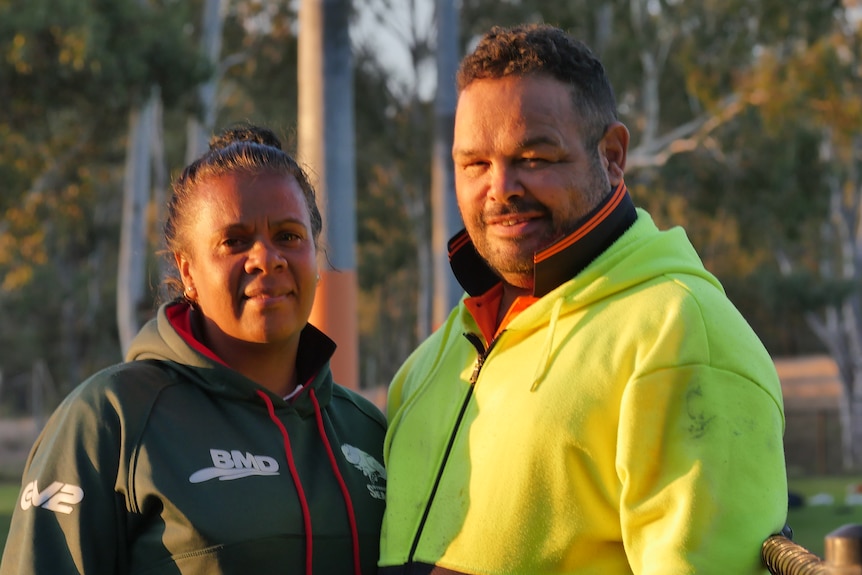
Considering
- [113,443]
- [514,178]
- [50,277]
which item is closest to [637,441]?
[514,178]

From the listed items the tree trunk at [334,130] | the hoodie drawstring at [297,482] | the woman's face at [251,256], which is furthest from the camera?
the tree trunk at [334,130]

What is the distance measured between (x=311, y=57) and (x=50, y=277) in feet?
87.7

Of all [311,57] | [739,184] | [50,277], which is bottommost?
[50,277]

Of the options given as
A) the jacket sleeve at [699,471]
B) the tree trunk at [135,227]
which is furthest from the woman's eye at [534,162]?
the tree trunk at [135,227]

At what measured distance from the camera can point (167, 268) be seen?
369 centimetres

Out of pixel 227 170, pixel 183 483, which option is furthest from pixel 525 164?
pixel 183 483

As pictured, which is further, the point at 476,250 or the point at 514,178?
the point at 476,250

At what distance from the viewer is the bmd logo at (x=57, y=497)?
2.90m

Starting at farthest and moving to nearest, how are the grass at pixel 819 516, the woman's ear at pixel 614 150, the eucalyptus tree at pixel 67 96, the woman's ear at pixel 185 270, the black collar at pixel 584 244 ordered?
the eucalyptus tree at pixel 67 96, the grass at pixel 819 516, the woman's ear at pixel 185 270, the woman's ear at pixel 614 150, the black collar at pixel 584 244

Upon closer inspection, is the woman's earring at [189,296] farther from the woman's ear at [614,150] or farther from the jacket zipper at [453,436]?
the woman's ear at [614,150]

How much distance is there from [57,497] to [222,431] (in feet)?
1.43

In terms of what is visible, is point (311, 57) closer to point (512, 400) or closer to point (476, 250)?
point (476, 250)

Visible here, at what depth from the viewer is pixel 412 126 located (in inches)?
1008

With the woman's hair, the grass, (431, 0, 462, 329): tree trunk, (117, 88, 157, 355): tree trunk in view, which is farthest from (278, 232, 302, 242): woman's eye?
(117, 88, 157, 355): tree trunk
